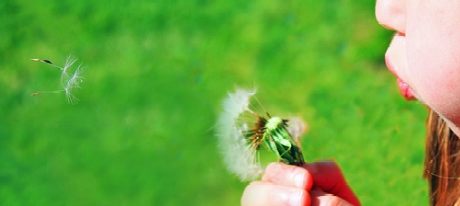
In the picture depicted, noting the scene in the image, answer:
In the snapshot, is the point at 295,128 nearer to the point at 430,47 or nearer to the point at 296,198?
the point at 296,198

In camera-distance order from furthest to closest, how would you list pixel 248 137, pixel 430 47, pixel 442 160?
pixel 442 160 → pixel 248 137 → pixel 430 47

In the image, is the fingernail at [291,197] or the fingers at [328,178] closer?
the fingernail at [291,197]

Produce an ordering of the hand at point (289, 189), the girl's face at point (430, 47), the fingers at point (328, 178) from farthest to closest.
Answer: the fingers at point (328, 178)
the hand at point (289, 189)
the girl's face at point (430, 47)

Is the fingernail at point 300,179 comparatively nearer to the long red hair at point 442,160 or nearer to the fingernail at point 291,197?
the fingernail at point 291,197

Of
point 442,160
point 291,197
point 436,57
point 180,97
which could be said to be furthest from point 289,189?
point 180,97

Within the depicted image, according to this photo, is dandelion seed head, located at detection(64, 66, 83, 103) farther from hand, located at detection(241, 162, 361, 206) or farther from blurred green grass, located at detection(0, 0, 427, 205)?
blurred green grass, located at detection(0, 0, 427, 205)

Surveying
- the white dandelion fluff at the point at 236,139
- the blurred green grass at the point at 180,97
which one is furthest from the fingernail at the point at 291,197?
the blurred green grass at the point at 180,97
